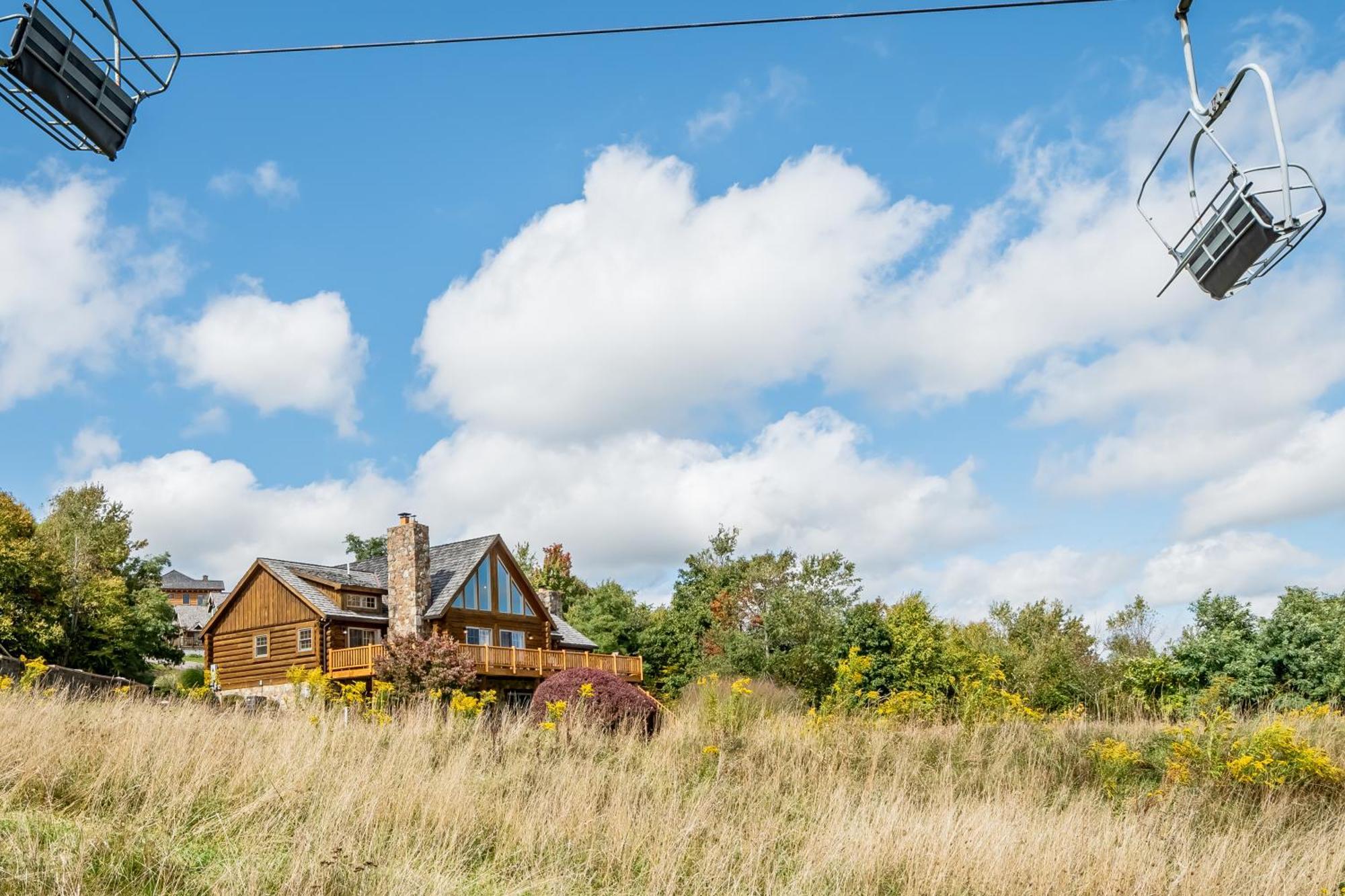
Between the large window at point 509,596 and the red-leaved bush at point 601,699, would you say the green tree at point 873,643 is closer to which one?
the red-leaved bush at point 601,699

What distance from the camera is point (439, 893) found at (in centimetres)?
529

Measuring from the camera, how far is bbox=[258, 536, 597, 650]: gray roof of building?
1250 inches

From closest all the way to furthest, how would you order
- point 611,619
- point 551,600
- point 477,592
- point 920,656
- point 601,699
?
point 601,699 < point 920,656 < point 477,592 < point 551,600 < point 611,619

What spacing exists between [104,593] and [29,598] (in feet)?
8.22

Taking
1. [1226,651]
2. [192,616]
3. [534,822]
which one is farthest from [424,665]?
[192,616]

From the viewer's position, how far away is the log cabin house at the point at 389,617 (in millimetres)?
30609

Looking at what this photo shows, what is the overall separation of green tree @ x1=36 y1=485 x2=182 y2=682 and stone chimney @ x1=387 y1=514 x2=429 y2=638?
11.0 m

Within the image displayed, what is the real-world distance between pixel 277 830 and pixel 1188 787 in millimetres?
8276

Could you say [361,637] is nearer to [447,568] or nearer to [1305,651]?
[447,568]

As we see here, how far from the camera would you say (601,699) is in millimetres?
15219

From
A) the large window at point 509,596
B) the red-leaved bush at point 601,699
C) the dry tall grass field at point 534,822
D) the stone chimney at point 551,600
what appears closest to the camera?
Result: the dry tall grass field at point 534,822

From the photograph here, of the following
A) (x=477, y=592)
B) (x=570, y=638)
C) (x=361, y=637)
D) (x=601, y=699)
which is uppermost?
(x=477, y=592)

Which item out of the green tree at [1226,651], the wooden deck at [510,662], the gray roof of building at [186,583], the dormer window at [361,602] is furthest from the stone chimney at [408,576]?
the gray roof of building at [186,583]

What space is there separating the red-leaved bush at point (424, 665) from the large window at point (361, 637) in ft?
16.8
